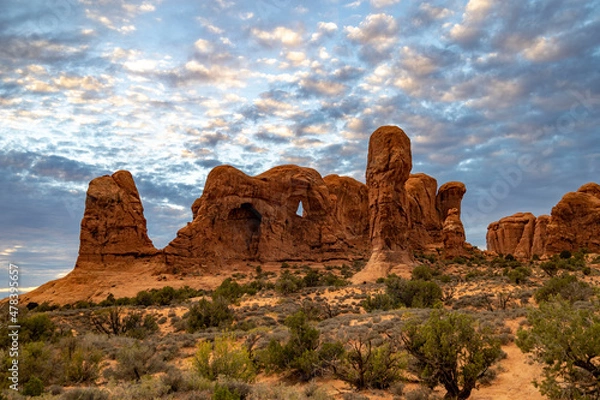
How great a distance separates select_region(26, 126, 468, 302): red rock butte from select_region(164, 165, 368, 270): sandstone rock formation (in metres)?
0.11

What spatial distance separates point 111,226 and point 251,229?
15.6 meters

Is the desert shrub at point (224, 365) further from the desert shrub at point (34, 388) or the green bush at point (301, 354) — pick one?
the desert shrub at point (34, 388)

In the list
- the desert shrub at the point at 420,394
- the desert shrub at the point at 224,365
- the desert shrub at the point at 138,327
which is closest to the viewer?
the desert shrub at the point at 420,394

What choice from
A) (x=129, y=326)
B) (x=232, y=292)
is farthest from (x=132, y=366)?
(x=232, y=292)

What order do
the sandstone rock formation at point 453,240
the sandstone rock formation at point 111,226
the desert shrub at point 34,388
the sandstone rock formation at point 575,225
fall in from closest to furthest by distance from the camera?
the desert shrub at point 34,388 < the sandstone rock formation at point 575,225 < the sandstone rock formation at point 111,226 < the sandstone rock formation at point 453,240

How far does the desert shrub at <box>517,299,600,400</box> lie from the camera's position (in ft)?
20.4

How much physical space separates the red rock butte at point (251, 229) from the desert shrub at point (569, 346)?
2491cm

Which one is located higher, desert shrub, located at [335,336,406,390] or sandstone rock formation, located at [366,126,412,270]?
sandstone rock formation, located at [366,126,412,270]

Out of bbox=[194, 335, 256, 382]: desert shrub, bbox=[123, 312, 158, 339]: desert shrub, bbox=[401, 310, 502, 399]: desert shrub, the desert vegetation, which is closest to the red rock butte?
the desert vegetation

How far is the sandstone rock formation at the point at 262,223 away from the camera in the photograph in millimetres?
44188

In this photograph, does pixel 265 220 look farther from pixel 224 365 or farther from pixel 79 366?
pixel 224 365

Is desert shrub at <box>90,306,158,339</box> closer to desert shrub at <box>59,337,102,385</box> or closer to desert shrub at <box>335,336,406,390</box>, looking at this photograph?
desert shrub at <box>59,337,102,385</box>

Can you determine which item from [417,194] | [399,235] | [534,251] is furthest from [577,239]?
[417,194]

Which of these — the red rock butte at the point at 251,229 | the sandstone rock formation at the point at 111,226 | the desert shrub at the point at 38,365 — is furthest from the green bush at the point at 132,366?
the sandstone rock formation at the point at 111,226
